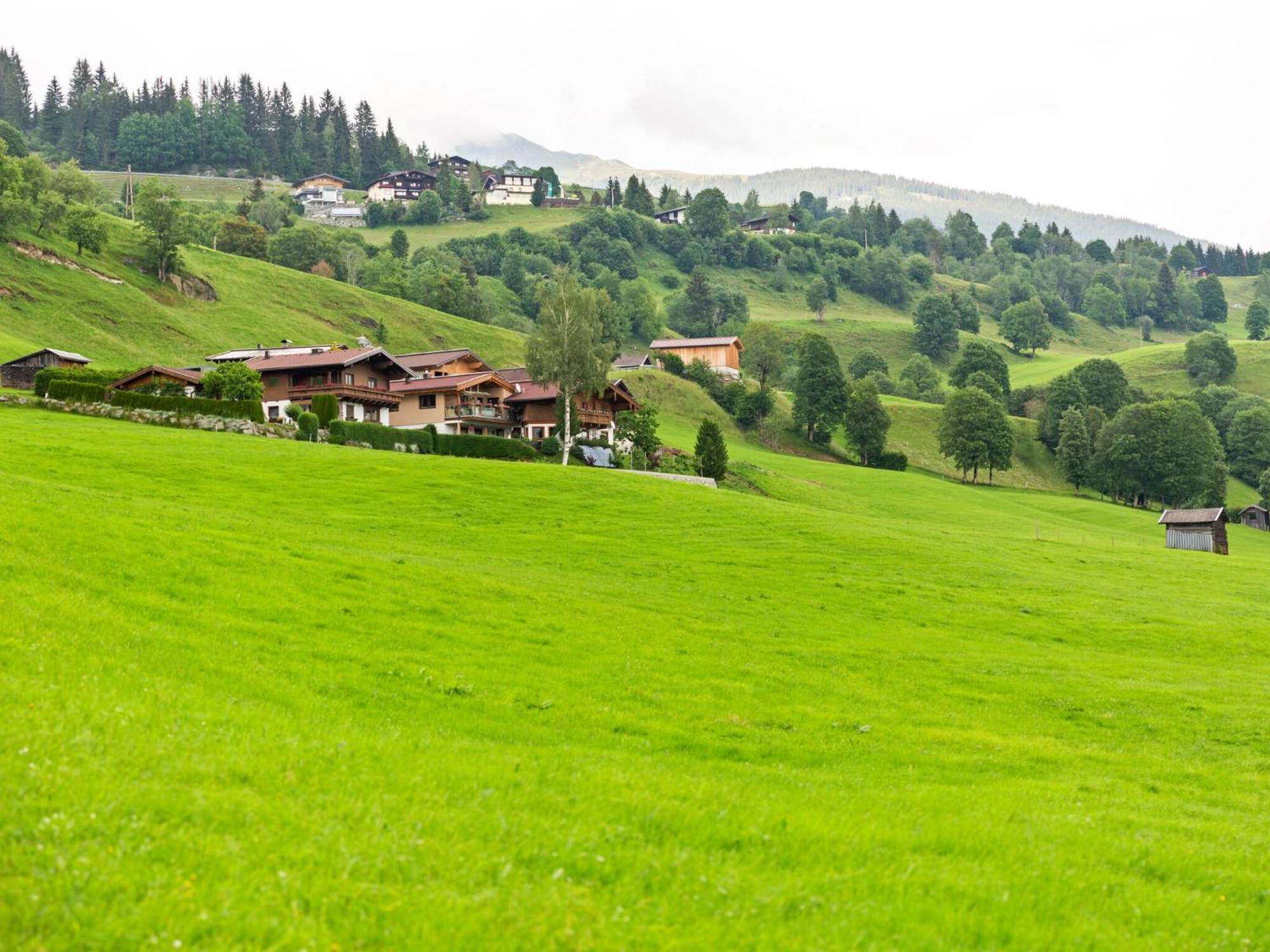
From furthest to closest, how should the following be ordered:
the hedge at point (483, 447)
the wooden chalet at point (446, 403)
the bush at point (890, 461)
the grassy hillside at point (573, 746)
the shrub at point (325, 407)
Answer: the bush at point (890, 461) → the wooden chalet at point (446, 403) → the hedge at point (483, 447) → the shrub at point (325, 407) → the grassy hillside at point (573, 746)

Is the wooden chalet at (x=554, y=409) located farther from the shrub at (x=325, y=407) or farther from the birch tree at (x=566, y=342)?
the shrub at (x=325, y=407)

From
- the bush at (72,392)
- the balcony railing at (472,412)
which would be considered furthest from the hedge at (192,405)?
the balcony railing at (472,412)

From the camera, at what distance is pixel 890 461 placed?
443 feet

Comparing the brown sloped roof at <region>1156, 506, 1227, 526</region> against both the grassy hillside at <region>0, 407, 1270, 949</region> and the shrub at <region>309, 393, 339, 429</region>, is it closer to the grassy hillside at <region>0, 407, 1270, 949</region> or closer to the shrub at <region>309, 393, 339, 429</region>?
the grassy hillside at <region>0, 407, 1270, 949</region>

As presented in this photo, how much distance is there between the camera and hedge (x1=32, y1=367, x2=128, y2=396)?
243ft

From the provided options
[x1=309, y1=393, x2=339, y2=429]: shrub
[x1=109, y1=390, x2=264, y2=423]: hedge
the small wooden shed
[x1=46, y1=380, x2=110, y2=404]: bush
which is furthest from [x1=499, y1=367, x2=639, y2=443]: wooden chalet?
the small wooden shed

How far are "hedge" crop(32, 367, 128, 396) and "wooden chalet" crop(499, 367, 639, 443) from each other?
1652 inches

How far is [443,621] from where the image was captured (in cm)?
2639

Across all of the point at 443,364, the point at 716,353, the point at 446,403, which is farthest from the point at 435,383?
the point at 716,353

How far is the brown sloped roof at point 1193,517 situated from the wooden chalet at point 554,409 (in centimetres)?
5227

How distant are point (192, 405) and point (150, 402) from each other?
9.03 ft

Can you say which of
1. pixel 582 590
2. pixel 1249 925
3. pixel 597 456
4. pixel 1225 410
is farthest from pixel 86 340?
pixel 1225 410

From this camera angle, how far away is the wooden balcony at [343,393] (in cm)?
9519

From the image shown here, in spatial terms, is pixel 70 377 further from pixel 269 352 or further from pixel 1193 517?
pixel 1193 517
